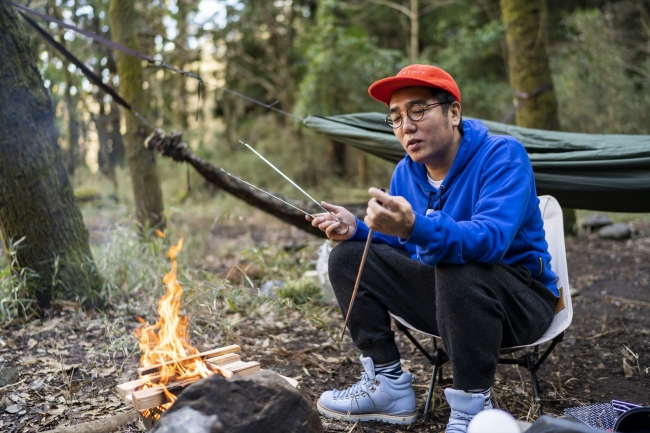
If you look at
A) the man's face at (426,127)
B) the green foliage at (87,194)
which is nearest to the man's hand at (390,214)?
the man's face at (426,127)

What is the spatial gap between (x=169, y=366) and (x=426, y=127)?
120 cm

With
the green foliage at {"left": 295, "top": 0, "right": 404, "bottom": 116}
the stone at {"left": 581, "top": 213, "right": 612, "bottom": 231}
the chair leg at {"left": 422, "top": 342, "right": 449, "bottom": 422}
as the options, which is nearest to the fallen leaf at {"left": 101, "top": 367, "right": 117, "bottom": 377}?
the chair leg at {"left": 422, "top": 342, "right": 449, "bottom": 422}

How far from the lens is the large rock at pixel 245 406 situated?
1454 millimetres

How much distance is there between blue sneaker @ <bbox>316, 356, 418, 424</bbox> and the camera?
85.7 inches

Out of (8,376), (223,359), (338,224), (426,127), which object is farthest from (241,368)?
(8,376)

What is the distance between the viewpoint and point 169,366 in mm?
1913

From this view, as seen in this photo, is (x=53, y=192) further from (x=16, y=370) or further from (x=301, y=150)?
(x=301, y=150)

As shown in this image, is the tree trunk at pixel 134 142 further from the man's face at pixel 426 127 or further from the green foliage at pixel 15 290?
the man's face at pixel 426 127

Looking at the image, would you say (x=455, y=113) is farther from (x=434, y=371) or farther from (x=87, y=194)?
(x=87, y=194)

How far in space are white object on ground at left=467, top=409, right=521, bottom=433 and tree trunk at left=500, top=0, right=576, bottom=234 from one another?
14.4 feet

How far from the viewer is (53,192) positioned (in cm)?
323

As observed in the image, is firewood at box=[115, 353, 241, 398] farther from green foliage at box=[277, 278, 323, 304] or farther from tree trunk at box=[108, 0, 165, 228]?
tree trunk at box=[108, 0, 165, 228]

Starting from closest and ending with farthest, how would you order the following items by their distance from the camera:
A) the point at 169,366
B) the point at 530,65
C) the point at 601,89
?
the point at 169,366, the point at 530,65, the point at 601,89

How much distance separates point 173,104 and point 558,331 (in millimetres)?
12260
